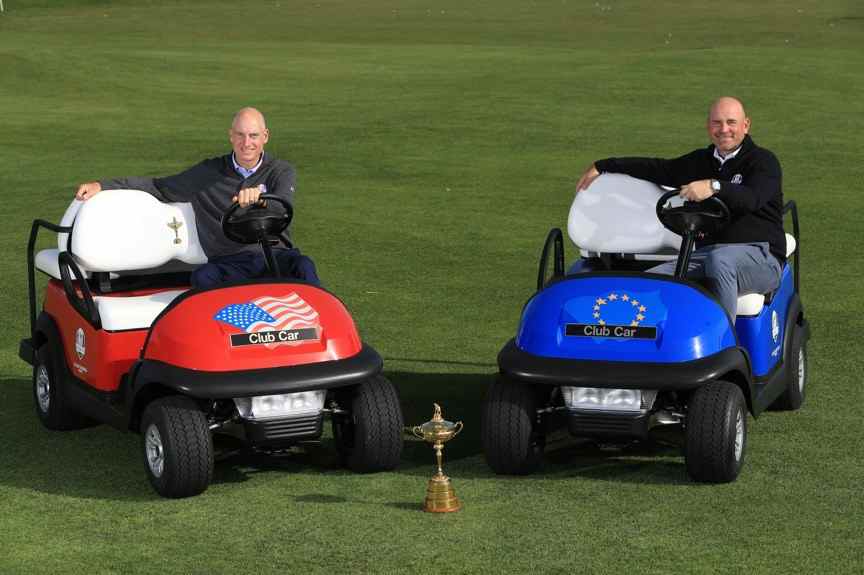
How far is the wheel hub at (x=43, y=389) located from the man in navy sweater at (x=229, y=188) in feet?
2.78

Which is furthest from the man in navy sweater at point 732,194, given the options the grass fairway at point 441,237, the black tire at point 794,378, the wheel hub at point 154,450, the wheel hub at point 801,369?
the wheel hub at point 154,450

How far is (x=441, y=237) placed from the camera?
13125mm

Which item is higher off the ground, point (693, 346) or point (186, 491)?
point (693, 346)

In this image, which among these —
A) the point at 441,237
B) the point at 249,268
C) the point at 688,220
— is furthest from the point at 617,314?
the point at 441,237

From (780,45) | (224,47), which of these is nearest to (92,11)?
(224,47)

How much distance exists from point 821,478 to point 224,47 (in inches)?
978

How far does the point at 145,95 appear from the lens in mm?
23406

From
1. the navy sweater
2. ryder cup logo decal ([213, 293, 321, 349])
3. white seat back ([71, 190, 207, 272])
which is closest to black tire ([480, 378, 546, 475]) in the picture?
ryder cup logo decal ([213, 293, 321, 349])

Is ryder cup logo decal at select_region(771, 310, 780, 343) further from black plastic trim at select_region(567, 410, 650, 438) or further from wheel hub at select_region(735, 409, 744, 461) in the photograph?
black plastic trim at select_region(567, 410, 650, 438)

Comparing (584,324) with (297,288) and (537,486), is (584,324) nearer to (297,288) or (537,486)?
(537,486)

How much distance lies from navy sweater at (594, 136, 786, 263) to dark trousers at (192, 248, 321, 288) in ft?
5.66

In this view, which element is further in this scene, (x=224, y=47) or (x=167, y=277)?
(x=224, y=47)

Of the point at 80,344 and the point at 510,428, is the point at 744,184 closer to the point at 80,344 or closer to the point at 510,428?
the point at 510,428

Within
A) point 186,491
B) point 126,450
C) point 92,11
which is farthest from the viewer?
point 92,11
